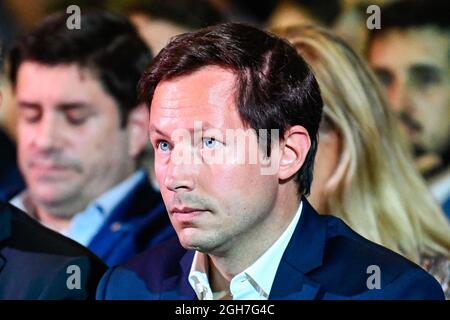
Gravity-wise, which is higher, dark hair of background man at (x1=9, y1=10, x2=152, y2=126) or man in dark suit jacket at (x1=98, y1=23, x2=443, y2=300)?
dark hair of background man at (x1=9, y1=10, x2=152, y2=126)

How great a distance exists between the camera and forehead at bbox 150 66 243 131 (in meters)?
2.17

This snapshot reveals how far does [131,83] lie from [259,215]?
667 mm

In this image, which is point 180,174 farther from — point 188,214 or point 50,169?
point 50,169

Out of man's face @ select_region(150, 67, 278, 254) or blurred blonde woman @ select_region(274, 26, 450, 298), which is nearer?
man's face @ select_region(150, 67, 278, 254)

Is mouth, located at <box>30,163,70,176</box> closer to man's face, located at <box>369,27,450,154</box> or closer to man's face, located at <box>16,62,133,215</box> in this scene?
man's face, located at <box>16,62,133,215</box>

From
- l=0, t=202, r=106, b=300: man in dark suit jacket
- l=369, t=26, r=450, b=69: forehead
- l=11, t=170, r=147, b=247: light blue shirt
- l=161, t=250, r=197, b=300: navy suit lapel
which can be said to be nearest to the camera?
l=161, t=250, r=197, b=300: navy suit lapel

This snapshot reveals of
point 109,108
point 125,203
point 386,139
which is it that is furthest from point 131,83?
point 386,139

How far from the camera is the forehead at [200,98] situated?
217cm

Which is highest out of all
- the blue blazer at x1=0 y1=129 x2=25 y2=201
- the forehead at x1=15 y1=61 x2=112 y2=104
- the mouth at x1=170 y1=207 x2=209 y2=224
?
the forehead at x1=15 y1=61 x2=112 y2=104

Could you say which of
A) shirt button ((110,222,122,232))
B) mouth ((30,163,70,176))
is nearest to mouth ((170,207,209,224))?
shirt button ((110,222,122,232))

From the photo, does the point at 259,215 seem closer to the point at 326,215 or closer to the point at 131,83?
the point at 326,215

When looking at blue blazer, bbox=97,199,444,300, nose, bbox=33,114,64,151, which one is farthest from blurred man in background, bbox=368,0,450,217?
nose, bbox=33,114,64,151

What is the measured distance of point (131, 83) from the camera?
269 cm

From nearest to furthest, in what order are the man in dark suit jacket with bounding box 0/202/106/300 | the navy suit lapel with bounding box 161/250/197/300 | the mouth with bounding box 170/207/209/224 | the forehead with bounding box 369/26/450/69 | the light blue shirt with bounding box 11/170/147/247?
the mouth with bounding box 170/207/209/224, the navy suit lapel with bounding box 161/250/197/300, the man in dark suit jacket with bounding box 0/202/106/300, the forehead with bounding box 369/26/450/69, the light blue shirt with bounding box 11/170/147/247
